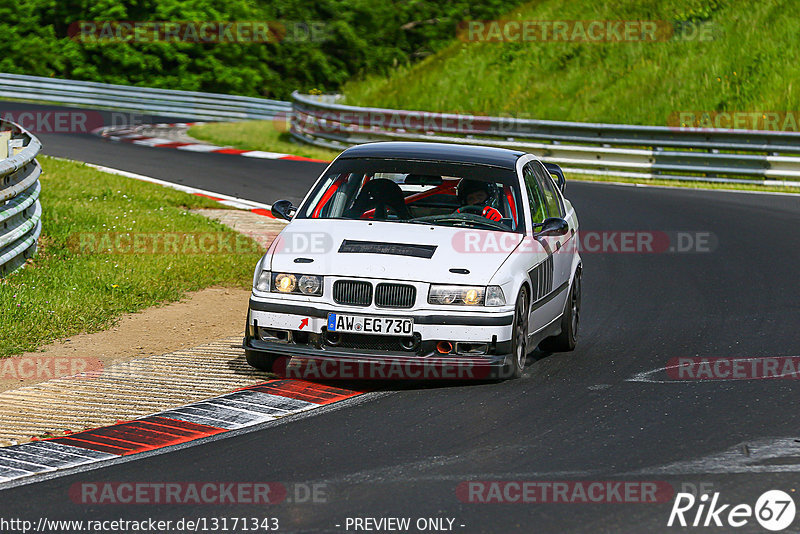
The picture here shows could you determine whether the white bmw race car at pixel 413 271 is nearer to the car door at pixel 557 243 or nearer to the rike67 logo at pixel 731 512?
the car door at pixel 557 243

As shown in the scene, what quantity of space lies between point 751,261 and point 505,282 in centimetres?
694

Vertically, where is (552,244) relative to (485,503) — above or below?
above

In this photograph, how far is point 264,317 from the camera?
337 inches

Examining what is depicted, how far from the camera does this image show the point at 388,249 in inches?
340

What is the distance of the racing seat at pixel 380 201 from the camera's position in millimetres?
9500

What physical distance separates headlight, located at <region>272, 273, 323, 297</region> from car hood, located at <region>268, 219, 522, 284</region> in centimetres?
4

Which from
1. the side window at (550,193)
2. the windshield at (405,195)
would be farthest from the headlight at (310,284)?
the side window at (550,193)

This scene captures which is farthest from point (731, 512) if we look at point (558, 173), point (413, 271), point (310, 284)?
point (558, 173)

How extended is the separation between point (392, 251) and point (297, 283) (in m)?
0.68

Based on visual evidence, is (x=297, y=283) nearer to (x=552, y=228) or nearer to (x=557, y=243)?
(x=552, y=228)

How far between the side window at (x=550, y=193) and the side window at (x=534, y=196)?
0.22 metres

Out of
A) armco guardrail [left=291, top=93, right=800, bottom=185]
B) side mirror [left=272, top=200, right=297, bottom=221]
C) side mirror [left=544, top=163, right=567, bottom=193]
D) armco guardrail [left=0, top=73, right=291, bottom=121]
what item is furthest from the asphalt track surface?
armco guardrail [left=0, top=73, right=291, bottom=121]

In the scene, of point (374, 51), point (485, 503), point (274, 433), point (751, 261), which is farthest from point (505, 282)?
point (374, 51)

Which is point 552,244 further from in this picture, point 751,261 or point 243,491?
point 751,261
